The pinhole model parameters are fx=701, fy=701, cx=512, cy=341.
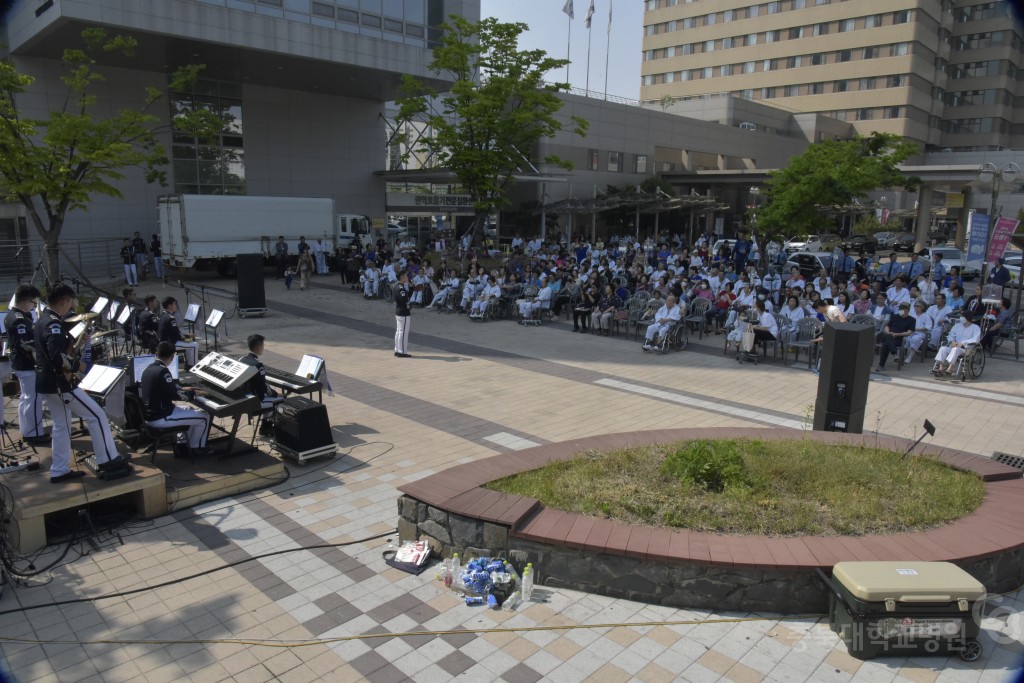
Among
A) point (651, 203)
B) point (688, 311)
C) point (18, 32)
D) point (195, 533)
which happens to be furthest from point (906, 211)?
point (195, 533)

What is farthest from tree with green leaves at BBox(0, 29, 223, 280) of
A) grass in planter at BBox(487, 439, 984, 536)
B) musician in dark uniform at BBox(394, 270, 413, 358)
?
grass in planter at BBox(487, 439, 984, 536)

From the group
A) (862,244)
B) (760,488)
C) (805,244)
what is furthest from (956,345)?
(862,244)

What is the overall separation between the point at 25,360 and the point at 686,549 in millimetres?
7664

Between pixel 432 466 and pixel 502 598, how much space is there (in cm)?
325

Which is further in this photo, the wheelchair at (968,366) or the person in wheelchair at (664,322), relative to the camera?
the person in wheelchair at (664,322)

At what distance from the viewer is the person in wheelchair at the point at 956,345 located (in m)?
13.7

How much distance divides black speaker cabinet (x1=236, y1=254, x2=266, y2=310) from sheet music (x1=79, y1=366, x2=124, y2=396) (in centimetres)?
1145

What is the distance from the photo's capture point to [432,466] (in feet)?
28.4

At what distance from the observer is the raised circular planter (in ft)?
17.1

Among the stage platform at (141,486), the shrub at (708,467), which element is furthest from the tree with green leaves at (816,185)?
the stage platform at (141,486)

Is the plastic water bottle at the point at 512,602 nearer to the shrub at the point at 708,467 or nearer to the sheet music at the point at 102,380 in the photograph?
the shrub at the point at 708,467

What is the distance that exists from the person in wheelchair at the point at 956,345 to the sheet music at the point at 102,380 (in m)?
14.2

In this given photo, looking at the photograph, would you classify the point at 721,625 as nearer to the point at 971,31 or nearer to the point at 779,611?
the point at 779,611

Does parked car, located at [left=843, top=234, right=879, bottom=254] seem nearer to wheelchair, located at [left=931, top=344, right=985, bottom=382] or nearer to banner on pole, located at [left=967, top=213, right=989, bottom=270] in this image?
banner on pole, located at [left=967, top=213, right=989, bottom=270]
